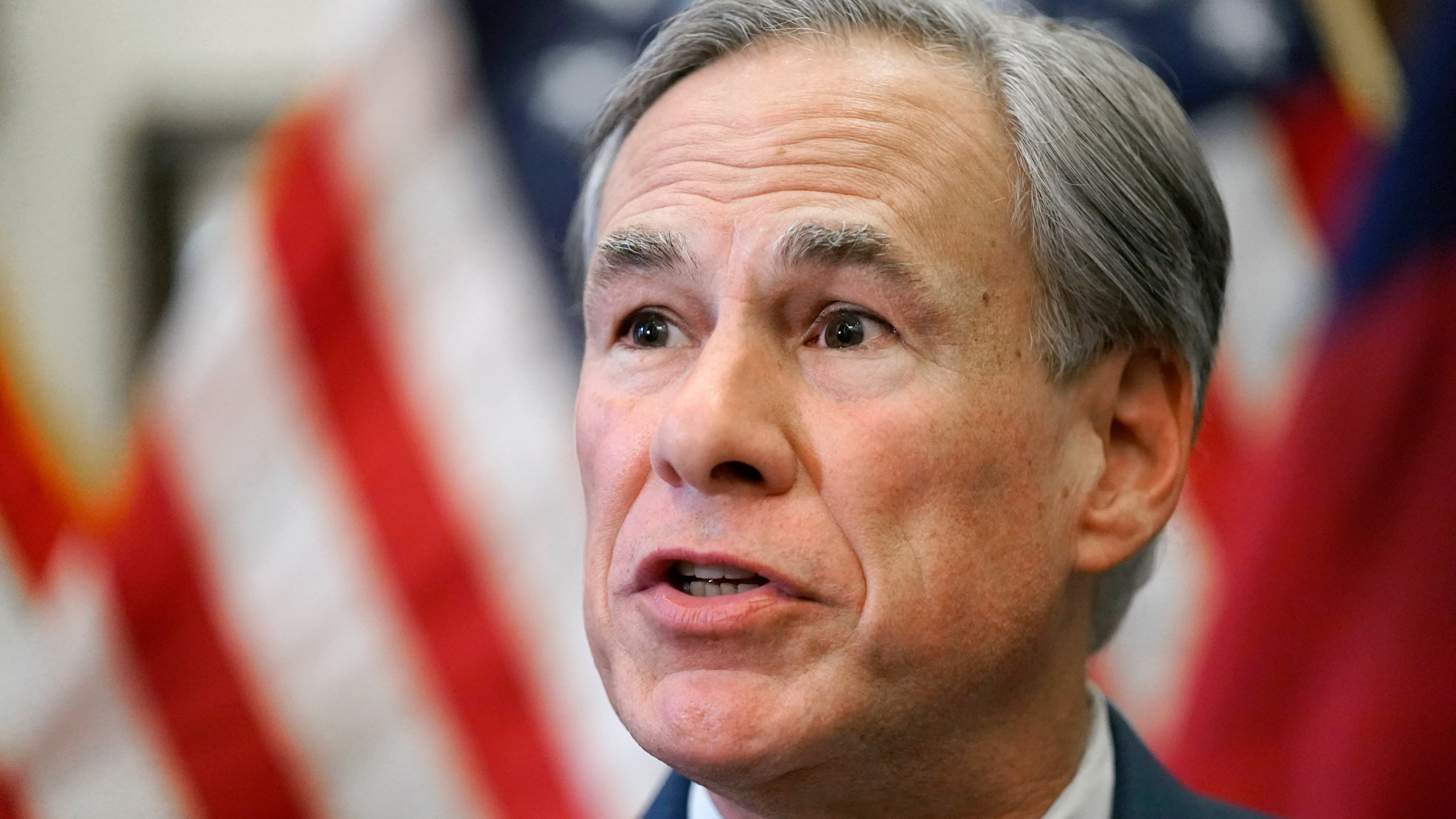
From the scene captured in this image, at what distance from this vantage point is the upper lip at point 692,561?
3.59 ft

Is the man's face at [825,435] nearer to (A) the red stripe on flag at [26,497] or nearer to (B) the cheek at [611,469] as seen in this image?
(B) the cheek at [611,469]

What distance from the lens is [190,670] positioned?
2100mm

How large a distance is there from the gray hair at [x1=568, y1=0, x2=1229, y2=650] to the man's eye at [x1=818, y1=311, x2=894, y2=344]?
171 mm

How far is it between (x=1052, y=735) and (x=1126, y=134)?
64cm

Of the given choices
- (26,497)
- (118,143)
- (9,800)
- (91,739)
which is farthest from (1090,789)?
(118,143)

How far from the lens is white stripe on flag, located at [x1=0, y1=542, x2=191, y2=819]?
2086mm

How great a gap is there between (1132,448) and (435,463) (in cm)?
130

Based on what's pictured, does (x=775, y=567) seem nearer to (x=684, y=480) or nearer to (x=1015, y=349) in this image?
(x=684, y=480)

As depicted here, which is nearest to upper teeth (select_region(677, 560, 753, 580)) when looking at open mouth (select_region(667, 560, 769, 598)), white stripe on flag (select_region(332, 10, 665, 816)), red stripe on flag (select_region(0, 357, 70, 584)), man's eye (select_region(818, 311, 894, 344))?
open mouth (select_region(667, 560, 769, 598))

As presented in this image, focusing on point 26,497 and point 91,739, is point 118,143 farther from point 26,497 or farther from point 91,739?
point 91,739

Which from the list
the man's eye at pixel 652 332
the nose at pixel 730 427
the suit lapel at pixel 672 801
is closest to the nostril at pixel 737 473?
the nose at pixel 730 427

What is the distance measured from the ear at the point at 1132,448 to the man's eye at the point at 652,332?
43cm

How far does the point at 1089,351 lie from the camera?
4.15 feet

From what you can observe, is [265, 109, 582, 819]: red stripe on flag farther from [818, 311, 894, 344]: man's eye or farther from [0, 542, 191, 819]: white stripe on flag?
[818, 311, 894, 344]: man's eye
